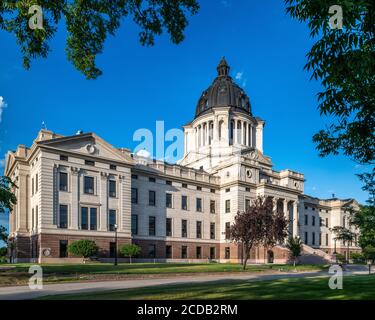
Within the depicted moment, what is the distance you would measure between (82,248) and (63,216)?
5233 millimetres

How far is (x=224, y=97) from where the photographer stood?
87.1 metres

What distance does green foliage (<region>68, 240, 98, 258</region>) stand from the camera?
44562mm

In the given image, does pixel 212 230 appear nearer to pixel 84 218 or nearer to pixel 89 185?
pixel 84 218

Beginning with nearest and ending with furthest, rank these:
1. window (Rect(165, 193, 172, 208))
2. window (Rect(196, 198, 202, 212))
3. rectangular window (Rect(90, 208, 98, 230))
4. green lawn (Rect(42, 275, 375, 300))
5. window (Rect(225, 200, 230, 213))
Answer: green lawn (Rect(42, 275, 375, 300)) < rectangular window (Rect(90, 208, 98, 230)) < window (Rect(165, 193, 172, 208)) < window (Rect(196, 198, 202, 212)) < window (Rect(225, 200, 230, 213))

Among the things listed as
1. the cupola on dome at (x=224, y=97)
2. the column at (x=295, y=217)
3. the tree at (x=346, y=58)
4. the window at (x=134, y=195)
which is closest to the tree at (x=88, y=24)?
the tree at (x=346, y=58)

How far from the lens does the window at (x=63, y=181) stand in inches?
1866

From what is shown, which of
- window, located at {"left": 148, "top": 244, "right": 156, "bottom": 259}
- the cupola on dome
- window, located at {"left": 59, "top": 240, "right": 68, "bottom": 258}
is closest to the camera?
window, located at {"left": 59, "top": 240, "right": 68, "bottom": 258}

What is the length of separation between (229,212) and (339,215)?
126 ft

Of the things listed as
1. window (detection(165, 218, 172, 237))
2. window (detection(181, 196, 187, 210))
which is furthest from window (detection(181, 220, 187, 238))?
window (detection(165, 218, 172, 237))

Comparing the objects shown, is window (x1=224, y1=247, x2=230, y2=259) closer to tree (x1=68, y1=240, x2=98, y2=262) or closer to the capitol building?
the capitol building

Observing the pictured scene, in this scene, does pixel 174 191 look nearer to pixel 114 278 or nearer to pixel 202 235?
pixel 202 235

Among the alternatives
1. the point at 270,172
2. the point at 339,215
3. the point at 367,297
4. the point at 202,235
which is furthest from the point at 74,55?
the point at 339,215

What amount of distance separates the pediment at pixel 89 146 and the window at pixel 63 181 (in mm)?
3193

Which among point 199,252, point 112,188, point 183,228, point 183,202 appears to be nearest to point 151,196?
point 183,202
